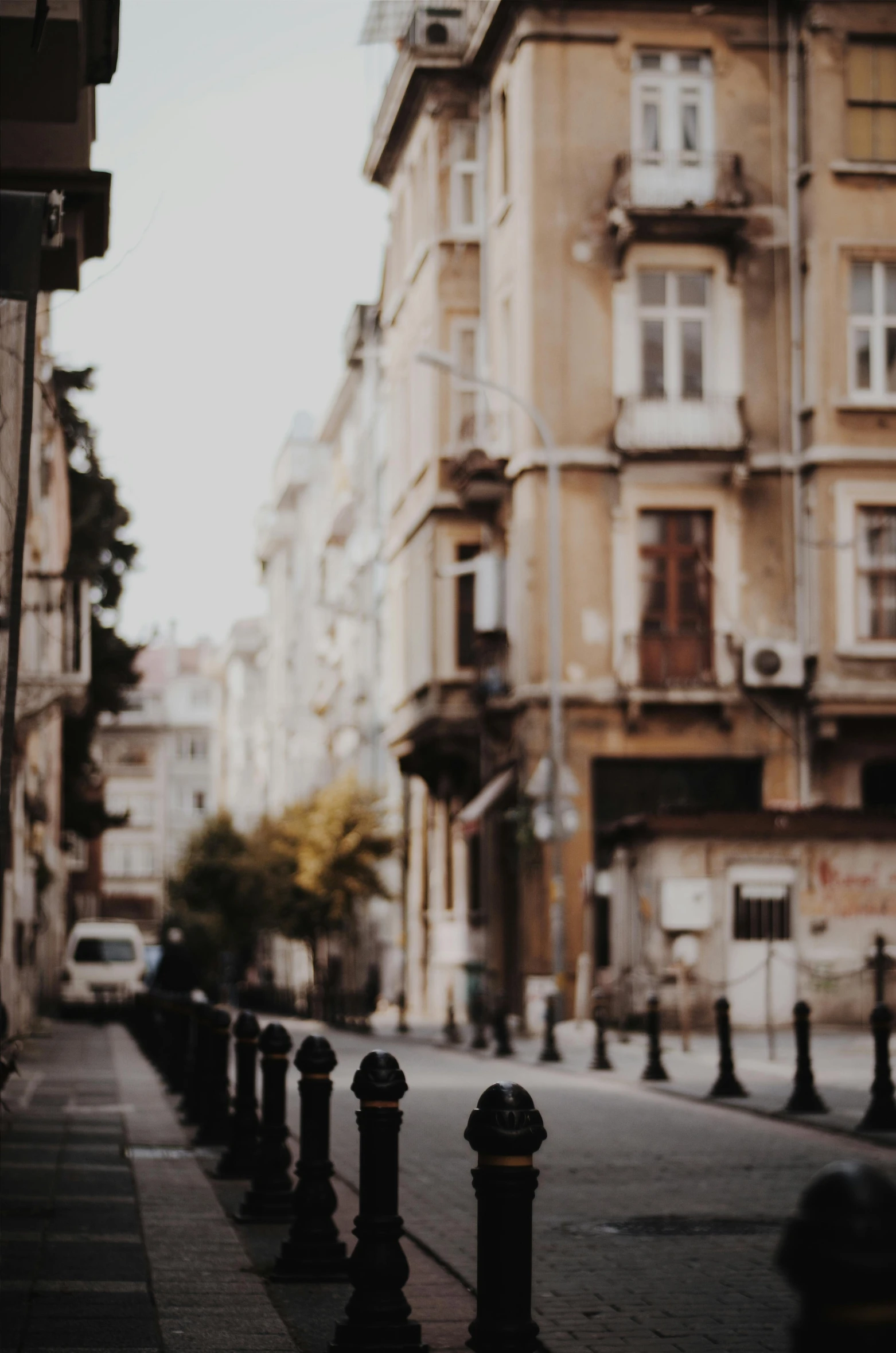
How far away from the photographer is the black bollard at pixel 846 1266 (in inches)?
106

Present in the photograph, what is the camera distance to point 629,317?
3662cm

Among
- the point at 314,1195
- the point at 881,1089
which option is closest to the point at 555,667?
the point at 881,1089

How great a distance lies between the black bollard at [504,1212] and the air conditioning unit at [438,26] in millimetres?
37561

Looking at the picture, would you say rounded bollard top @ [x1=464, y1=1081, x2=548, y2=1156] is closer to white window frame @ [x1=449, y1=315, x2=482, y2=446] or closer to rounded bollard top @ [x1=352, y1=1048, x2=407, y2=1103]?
rounded bollard top @ [x1=352, y1=1048, x2=407, y2=1103]

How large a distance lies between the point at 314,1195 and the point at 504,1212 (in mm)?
3144

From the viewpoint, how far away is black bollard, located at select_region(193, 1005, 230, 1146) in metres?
14.3

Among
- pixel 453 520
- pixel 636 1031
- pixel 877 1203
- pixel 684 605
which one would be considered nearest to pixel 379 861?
pixel 453 520

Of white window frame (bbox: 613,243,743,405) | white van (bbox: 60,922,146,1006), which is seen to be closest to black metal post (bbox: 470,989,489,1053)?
white window frame (bbox: 613,243,743,405)

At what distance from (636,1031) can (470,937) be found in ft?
32.1

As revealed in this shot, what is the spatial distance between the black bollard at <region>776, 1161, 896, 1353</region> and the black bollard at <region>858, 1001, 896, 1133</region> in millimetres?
13001

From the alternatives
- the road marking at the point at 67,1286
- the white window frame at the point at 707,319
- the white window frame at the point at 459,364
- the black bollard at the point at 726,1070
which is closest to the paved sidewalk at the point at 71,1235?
the road marking at the point at 67,1286

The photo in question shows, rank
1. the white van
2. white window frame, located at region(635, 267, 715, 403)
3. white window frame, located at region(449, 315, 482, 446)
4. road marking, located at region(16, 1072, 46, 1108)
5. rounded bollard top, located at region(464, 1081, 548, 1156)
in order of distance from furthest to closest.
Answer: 1. the white van
2. white window frame, located at region(449, 315, 482, 446)
3. white window frame, located at region(635, 267, 715, 403)
4. road marking, located at region(16, 1072, 46, 1108)
5. rounded bollard top, located at region(464, 1081, 548, 1156)

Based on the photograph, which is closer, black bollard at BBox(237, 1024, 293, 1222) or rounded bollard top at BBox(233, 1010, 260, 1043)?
black bollard at BBox(237, 1024, 293, 1222)

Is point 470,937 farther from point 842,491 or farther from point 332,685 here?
point 332,685
